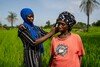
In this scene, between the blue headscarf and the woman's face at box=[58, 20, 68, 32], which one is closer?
the woman's face at box=[58, 20, 68, 32]

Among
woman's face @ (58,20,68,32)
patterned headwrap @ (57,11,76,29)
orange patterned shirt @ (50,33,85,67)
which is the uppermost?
patterned headwrap @ (57,11,76,29)

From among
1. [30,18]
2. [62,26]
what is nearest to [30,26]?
[30,18]

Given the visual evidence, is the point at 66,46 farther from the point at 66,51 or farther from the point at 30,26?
the point at 30,26

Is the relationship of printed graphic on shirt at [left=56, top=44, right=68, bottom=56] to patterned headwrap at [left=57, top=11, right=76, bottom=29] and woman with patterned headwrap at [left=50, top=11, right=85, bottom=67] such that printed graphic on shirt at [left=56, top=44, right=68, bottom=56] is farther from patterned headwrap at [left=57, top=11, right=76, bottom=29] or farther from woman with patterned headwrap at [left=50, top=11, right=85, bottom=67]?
patterned headwrap at [left=57, top=11, right=76, bottom=29]

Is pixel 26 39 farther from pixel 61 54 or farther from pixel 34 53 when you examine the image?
pixel 61 54

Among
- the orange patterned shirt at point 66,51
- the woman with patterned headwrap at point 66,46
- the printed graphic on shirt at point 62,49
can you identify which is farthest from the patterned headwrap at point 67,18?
the printed graphic on shirt at point 62,49

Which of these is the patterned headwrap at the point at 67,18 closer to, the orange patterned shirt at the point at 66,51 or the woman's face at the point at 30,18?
the orange patterned shirt at the point at 66,51

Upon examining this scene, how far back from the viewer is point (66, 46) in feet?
13.6

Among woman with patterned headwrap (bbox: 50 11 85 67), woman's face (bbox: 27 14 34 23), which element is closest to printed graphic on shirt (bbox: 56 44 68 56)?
woman with patterned headwrap (bbox: 50 11 85 67)

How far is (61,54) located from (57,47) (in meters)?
0.09

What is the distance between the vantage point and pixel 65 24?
13.7ft

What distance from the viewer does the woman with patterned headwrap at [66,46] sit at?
13.6ft

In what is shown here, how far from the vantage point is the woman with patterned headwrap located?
413 centimetres

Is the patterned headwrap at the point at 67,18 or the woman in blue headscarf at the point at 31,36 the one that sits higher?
the patterned headwrap at the point at 67,18
